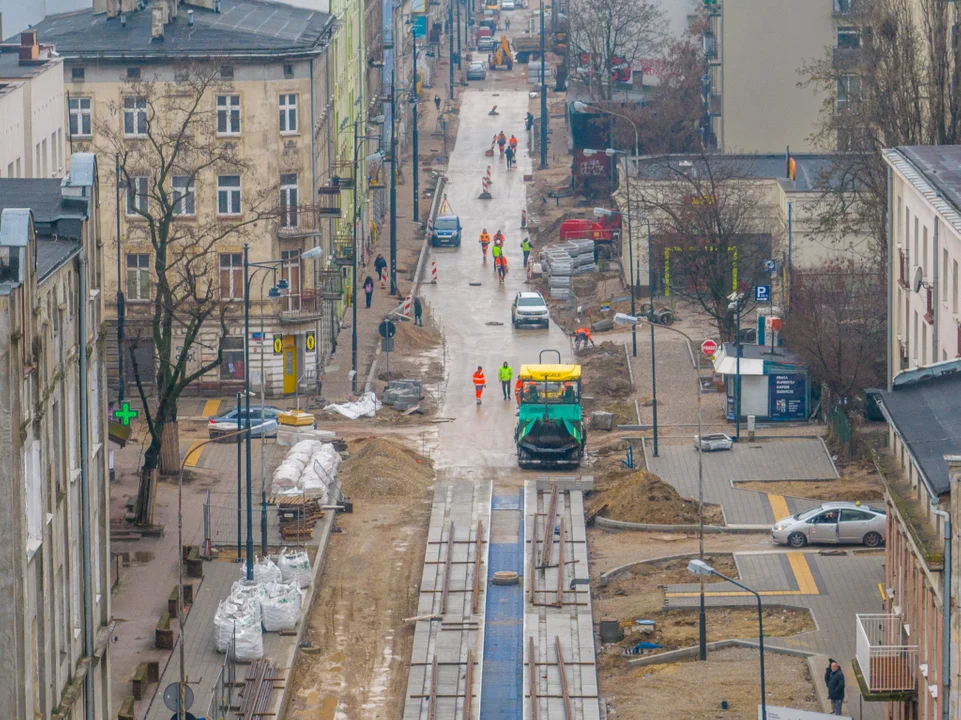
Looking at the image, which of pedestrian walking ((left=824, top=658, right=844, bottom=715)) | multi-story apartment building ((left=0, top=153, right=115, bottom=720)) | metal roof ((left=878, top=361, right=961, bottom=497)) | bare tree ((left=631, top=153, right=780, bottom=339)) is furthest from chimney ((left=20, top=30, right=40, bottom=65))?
pedestrian walking ((left=824, top=658, right=844, bottom=715))

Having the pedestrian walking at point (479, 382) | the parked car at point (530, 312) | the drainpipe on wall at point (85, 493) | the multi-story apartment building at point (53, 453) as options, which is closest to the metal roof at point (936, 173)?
the multi-story apartment building at point (53, 453)

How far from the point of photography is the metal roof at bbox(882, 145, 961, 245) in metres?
44.0

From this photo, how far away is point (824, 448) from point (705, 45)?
1980 inches

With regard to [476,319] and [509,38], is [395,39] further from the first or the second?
[509,38]

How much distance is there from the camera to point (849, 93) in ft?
245

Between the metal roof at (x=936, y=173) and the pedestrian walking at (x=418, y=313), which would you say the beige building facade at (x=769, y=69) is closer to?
the pedestrian walking at (x=418, y=313)

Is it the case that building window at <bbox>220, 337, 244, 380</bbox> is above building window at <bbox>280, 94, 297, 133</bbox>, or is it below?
below

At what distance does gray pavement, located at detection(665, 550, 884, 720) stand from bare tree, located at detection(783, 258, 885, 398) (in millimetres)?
10589

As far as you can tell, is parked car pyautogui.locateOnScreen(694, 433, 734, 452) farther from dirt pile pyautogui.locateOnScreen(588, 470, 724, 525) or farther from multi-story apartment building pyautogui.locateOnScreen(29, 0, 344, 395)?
multi-story apartment building pyautogui.locateOnScreen(29, 0, 344, 395)

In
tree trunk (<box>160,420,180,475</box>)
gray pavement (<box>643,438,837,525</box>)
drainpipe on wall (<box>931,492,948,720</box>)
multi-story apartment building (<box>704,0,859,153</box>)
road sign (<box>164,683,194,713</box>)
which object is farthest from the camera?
multi-story apartment building (<box>704,0,859,153</box>)

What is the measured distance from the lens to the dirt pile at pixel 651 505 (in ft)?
174

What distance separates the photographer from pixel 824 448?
2313 inches

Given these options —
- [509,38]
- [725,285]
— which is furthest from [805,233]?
[509,38]

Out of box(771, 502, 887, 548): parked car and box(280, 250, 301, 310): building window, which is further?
box(280, 250, 301, 310): building window
